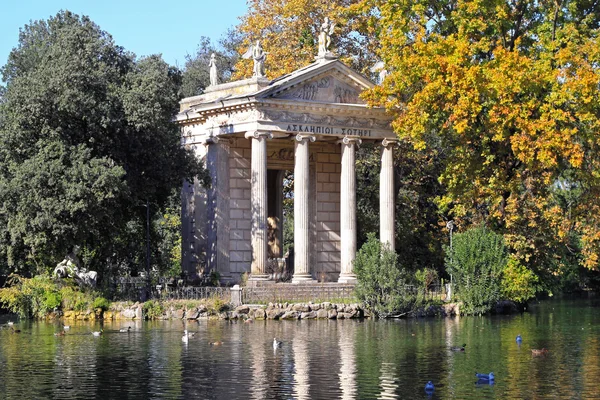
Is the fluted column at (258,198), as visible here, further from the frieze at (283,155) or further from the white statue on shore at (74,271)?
the white statue on shore at (74,271)

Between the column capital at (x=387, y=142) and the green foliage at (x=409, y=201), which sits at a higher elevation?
the column capital at (x=387, y=142)

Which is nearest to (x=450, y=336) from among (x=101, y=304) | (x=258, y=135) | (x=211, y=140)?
(x=101, y=304)

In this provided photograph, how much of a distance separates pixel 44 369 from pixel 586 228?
29163 mm

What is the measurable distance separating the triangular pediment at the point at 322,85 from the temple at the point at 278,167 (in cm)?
5

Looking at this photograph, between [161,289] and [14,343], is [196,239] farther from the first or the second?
[14,343]

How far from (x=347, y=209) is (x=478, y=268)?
7.74 m

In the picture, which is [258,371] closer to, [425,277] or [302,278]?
[425,277]

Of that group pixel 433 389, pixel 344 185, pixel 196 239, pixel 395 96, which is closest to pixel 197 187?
pixel 196 239

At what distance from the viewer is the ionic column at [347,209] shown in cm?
5248

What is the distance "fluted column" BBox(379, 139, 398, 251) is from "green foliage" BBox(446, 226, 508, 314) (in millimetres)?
6268

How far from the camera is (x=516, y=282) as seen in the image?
49.8 meters

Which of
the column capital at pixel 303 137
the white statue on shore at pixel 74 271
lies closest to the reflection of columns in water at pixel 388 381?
the white statue on shore at pixel 74 271

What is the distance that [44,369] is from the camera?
28.3 meters

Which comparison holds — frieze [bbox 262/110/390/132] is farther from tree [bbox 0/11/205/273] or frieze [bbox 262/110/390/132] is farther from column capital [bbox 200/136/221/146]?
tree [bbox 0/11/205/273]
